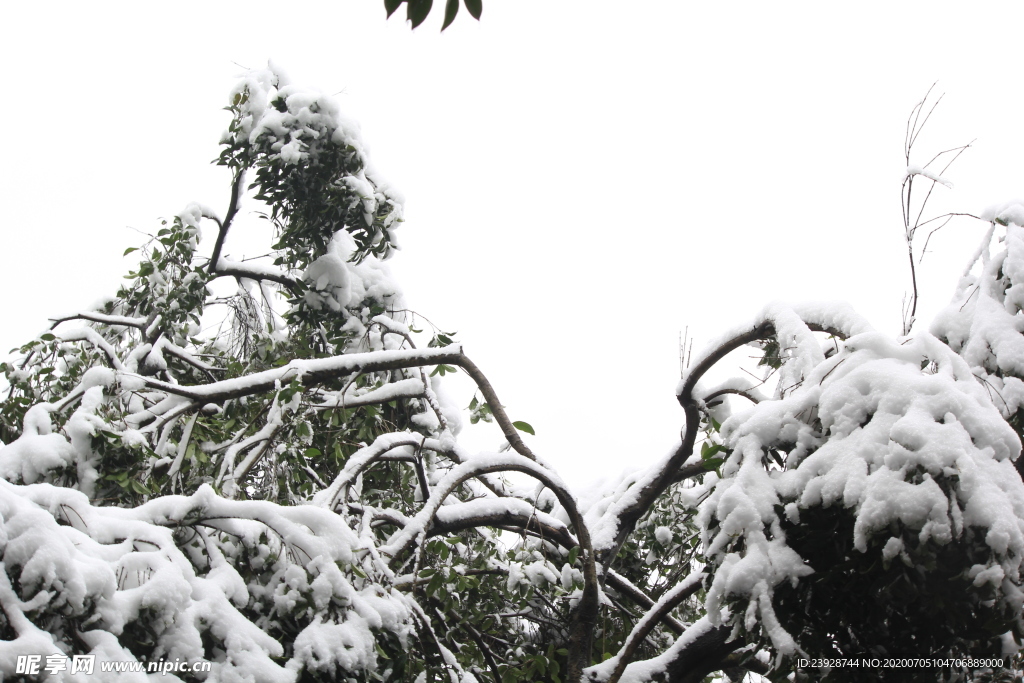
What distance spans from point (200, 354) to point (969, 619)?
5.51 metres

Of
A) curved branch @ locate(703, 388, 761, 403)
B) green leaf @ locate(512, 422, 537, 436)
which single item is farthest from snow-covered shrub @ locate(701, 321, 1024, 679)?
green leaf @ locate(512, 422, 537, 436)

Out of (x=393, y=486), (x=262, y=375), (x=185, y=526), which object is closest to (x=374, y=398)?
(x=262, y=375)

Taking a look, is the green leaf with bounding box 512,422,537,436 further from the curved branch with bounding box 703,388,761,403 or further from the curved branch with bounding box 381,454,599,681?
the curved branch with bounding box 703,388,761,403

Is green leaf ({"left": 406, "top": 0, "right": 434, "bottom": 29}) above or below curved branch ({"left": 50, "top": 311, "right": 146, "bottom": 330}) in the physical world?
above

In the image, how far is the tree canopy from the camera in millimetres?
1916

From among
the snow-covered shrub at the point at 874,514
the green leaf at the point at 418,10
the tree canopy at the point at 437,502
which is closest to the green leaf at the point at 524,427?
→ the tree canopy at the point at 437,502

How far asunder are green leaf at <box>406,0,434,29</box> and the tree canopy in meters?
1.55

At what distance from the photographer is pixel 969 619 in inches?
75.4

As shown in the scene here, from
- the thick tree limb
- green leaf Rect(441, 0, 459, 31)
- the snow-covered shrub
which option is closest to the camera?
green leaf Rect(441, 0, 459, 31)

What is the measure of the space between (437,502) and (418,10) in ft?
6.22

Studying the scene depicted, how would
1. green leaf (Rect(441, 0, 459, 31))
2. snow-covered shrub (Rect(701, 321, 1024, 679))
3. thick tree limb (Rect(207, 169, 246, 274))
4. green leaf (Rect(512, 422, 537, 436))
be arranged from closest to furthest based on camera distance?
green leaf (Rect(441, 0, 459, 31)) < snow-covered shrub (Rect(701, 321, 1024, 679)) < green leaf (Rect(512, 422, 537, 436)) < thick tree limb (Rect(207, 169, 246, 274))

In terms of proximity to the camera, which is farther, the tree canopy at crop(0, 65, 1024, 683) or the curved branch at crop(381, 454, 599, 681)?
the curved branch at crop(381, 454, 599, 681)

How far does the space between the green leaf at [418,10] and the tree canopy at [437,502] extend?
1.55m

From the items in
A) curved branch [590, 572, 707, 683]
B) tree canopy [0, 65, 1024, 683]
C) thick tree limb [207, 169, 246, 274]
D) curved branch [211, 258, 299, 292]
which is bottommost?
curved branch [590, 572, 707, 683]
